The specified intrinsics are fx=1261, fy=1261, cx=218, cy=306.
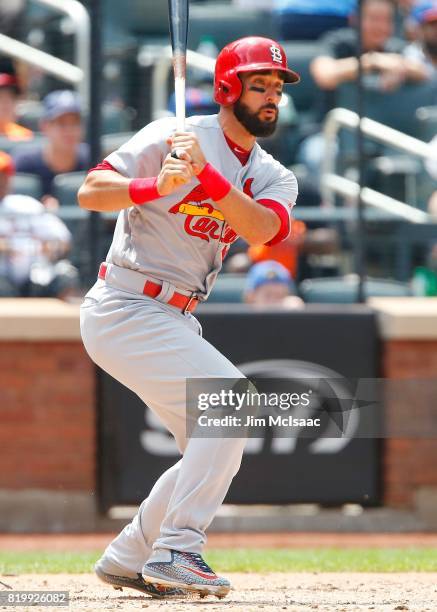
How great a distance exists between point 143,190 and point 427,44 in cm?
531

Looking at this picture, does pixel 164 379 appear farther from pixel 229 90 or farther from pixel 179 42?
pixel 179 42

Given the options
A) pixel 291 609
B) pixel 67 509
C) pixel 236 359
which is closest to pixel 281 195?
pixel 291 609

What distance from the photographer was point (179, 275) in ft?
14.5

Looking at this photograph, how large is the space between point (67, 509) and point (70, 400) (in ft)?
2.19

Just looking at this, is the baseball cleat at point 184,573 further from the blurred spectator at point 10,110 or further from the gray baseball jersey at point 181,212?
the blurred spectator at point 10,110

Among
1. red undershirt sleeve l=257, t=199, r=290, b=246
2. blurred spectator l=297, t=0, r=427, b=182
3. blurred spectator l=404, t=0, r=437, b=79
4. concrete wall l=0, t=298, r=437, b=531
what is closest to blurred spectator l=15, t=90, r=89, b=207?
concrete wall l=0, t=298, r=437, b=531

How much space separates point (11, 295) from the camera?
7941 mm

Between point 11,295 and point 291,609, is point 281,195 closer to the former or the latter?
point 291,609

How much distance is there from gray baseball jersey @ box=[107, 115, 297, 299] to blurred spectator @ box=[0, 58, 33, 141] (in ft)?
14.1

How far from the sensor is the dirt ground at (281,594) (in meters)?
4.15

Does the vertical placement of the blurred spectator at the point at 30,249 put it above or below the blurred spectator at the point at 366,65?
below

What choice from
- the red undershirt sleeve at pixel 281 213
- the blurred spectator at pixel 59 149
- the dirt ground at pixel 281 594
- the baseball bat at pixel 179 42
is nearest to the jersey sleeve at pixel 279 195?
the red undershirt sleeve at pixel 281 213

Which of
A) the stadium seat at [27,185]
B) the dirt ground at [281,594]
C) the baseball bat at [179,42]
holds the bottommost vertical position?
→ the dirt ground at [281,594]

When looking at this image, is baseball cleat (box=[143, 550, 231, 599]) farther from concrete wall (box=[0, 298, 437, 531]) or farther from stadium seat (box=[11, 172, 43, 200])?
stadium seat (box=[11, 172, 43, 200])
